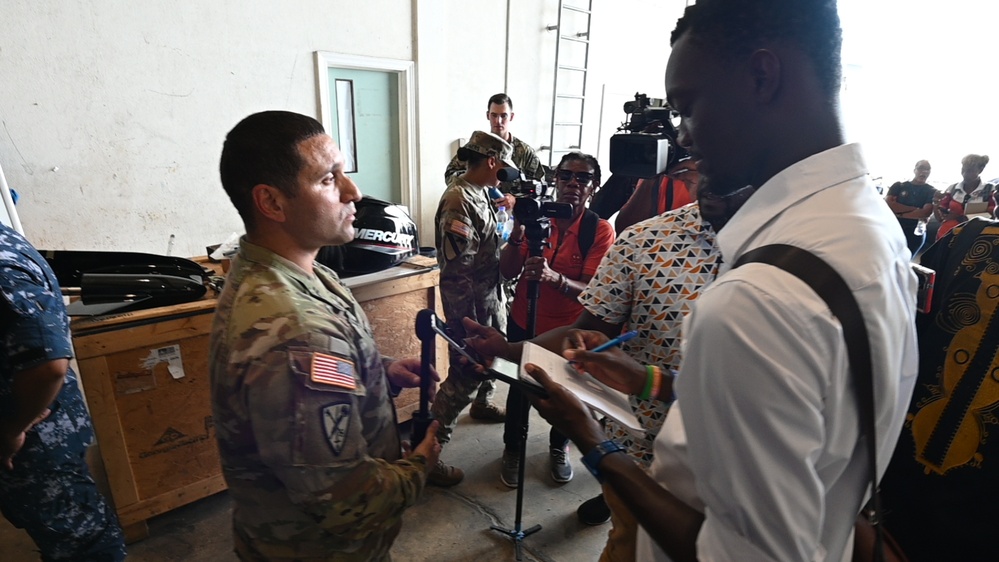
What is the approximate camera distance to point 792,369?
61 centimetres

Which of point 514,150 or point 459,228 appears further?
point 514,150

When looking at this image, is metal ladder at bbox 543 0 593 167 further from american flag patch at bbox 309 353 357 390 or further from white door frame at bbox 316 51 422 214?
american flag patch at bbox 309 353 357 390

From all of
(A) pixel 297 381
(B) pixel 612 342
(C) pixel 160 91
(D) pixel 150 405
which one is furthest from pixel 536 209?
(C) pixel 160 91

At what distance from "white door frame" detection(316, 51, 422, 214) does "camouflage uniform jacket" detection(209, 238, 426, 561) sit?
12.4 feet

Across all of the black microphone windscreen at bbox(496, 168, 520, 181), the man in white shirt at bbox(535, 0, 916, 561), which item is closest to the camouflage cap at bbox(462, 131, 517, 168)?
the black microphone windscreen at bbox(496, 168, 520, 181)

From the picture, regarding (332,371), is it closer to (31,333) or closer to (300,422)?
(300,422)

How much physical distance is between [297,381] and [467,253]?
74.8 inches

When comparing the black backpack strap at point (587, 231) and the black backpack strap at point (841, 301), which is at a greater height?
the black backpack strap at point (841, 301)

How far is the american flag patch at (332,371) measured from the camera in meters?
1.06

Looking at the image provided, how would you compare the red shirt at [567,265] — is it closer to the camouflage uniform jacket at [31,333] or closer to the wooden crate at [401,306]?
the wooden crate at [401,306]

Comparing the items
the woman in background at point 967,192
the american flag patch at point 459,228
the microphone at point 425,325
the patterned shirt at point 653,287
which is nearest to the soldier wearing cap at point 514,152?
the american flag patch at point 459,228

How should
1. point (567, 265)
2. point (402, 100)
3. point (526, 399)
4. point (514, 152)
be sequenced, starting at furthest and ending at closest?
point (402, 100), point (514, 152), point (567, 265), point (526, 399)

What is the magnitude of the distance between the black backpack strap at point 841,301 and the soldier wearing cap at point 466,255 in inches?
88.4

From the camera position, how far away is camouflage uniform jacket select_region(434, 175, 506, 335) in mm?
2850
